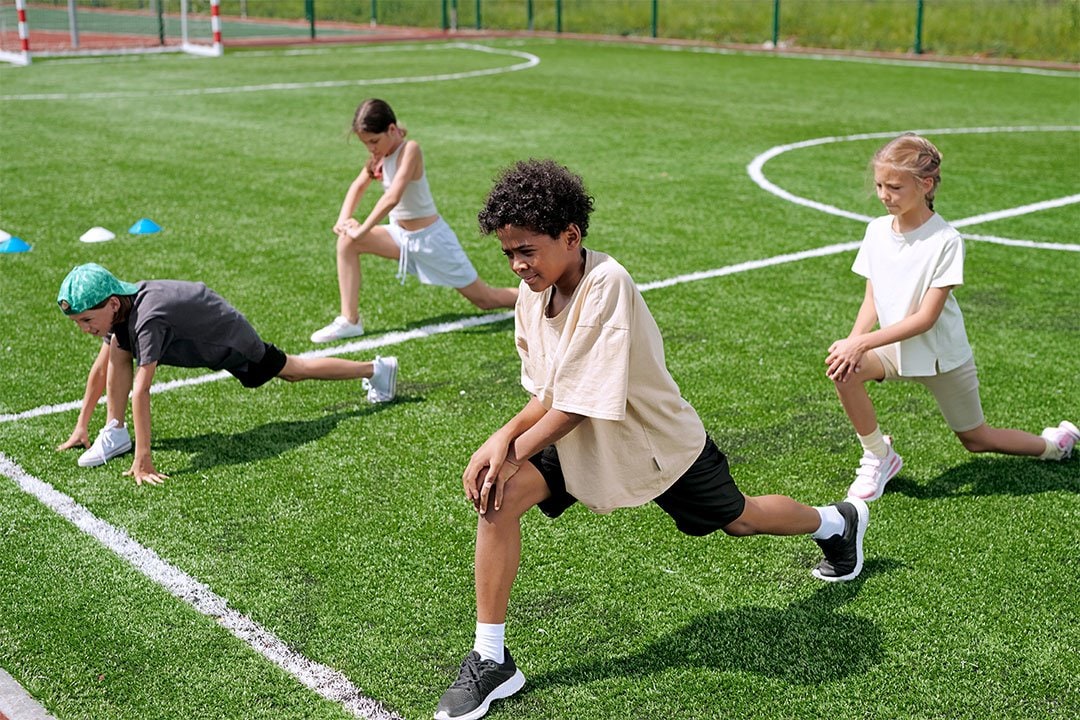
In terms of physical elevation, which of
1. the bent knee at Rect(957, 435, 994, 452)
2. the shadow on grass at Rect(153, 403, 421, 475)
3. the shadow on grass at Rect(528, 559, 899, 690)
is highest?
the bent knee at Rect(957, 435, 994, 452)

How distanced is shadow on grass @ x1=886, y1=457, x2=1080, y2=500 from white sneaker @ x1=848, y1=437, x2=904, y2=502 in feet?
0.40

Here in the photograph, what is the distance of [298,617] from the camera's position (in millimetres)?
4461

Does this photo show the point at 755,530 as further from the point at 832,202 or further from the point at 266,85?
the point at 266,85

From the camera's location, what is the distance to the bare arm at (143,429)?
5590 millimetres

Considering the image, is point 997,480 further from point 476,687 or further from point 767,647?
point 476,687

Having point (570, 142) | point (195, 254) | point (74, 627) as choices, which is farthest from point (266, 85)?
point (74, 627)

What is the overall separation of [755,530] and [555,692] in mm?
885

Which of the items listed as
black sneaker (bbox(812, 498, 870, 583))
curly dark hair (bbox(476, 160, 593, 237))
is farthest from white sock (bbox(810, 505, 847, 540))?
curly dark hair (bbox(476, 160, 593, 237))

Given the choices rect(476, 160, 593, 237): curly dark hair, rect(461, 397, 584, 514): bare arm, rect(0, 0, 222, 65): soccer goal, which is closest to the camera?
rect(476, 160, 593, 237): curly dark hair

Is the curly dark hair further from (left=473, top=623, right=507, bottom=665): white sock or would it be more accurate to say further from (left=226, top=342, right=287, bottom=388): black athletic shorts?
(left=226, top=342, right=287, bottom=388): black athletic shorts

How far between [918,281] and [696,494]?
5.56 ft

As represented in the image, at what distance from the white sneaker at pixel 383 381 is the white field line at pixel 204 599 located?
1.73 meters

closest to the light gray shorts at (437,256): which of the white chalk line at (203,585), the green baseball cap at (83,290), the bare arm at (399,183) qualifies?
the bare arm at (399,183)

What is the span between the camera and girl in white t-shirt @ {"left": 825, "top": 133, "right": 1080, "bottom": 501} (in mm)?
5102
